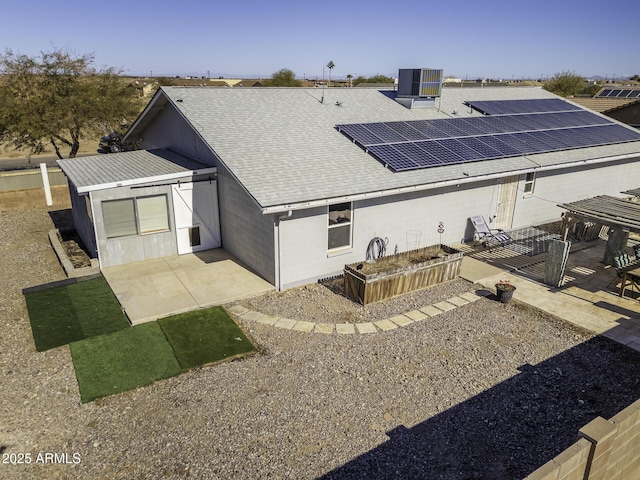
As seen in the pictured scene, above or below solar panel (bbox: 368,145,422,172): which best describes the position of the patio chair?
below

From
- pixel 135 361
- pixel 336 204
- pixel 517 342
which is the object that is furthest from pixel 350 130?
pixel 135 361

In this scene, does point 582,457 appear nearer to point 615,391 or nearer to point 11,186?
point 615,391

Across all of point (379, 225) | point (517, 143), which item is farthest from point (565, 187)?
point (379, 225)

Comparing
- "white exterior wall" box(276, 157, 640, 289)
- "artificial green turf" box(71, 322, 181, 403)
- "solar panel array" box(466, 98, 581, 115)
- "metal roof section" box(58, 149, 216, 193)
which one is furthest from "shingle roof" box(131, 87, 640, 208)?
"artificial green turf" box(71, 322, 181, 403)

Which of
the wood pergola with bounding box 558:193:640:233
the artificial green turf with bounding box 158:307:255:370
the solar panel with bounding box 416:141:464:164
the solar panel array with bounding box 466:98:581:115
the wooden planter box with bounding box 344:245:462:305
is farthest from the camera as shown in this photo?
the solar panel array with bounding box 466:98:581:115

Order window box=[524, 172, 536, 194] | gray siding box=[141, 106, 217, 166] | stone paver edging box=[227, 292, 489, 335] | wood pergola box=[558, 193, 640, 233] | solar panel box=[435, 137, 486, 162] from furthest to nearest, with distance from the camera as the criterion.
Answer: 1. window box=[524, 172, 536, 194]
2. solar panel box=[435, 137, 486, 162]
3. gray siding box=[141, 106, 217, 166]
4. wood pergola box=[558, 193, 640, 233]
5. stone paver edging box=[227, 292, 489, 335]

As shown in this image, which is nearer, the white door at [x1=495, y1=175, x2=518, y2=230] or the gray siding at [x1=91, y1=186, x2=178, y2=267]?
the gray siding at [x1=91, y1=186, x2=178, y2=267]

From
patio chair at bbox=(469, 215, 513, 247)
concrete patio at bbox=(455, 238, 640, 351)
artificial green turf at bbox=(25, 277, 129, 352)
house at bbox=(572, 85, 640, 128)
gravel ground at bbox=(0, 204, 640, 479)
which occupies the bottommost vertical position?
artificial green turf at bbox=(25, 277, 129, 352)

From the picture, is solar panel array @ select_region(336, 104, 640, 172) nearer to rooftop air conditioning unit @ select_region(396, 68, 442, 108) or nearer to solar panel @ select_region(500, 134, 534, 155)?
solar panel @ select_region(500, 134, 534, 155)
